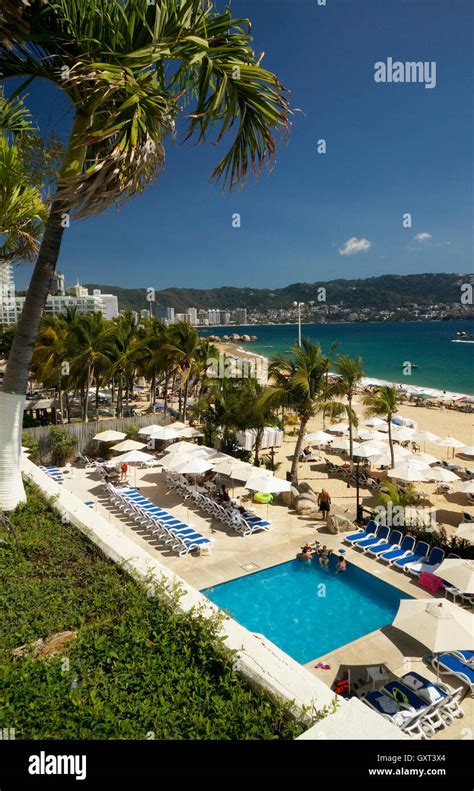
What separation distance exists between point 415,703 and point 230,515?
24.8 feet

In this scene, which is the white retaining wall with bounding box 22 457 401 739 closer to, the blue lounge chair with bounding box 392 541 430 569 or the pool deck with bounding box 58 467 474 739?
the pool deck with bounding box 58 467 474 739

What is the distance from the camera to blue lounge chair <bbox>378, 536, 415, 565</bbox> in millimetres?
11202

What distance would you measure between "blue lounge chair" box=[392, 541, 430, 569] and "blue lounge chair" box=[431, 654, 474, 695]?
342 cm

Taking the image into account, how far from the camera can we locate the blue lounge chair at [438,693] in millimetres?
6315

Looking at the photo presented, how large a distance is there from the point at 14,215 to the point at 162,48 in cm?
310

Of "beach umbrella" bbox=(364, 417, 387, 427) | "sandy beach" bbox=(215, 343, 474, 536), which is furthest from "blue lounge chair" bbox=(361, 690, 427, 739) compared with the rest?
"beach umbrella" bbox=(364, 417, 387, 427)

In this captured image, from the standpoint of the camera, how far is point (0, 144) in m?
5.51

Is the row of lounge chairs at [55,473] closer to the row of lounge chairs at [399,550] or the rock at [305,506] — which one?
the rock at [305,506]

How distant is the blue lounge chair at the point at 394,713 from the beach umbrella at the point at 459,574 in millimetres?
3044

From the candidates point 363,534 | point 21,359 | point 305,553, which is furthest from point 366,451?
point 21,359

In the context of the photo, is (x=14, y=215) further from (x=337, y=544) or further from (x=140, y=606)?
(x=337, y=544)
